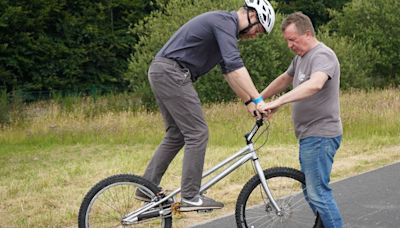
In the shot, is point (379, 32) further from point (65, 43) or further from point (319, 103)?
point (319, 103)

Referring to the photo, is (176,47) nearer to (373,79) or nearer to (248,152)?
(248,152)

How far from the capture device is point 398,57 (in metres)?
30.1

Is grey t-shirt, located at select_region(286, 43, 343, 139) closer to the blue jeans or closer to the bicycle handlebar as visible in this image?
the blue jeans

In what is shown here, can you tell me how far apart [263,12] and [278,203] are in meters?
1.53

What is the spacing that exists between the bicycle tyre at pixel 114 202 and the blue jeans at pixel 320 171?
1.13 metres

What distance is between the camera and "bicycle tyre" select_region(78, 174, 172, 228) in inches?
196

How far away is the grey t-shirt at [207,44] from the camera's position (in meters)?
4.87

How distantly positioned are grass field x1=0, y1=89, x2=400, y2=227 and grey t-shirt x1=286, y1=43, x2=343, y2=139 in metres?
1.80

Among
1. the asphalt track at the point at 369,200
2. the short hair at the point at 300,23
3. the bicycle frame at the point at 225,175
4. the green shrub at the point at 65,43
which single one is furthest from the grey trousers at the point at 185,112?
the green shrub at the point at 65,43

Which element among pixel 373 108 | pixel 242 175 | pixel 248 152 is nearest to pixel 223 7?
pixel 373 108

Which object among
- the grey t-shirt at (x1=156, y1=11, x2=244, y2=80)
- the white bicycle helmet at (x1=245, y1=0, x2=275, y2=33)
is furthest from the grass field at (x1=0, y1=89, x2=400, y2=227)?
the white bicycle helmet at (x1=245, y1=0, x2=275, y2=33)

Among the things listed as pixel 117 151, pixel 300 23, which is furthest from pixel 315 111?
pixel 117 151

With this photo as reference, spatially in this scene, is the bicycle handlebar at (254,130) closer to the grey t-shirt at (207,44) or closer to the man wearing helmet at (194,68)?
the man wearing helmet at (194,68)

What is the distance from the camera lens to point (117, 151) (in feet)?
37.4
